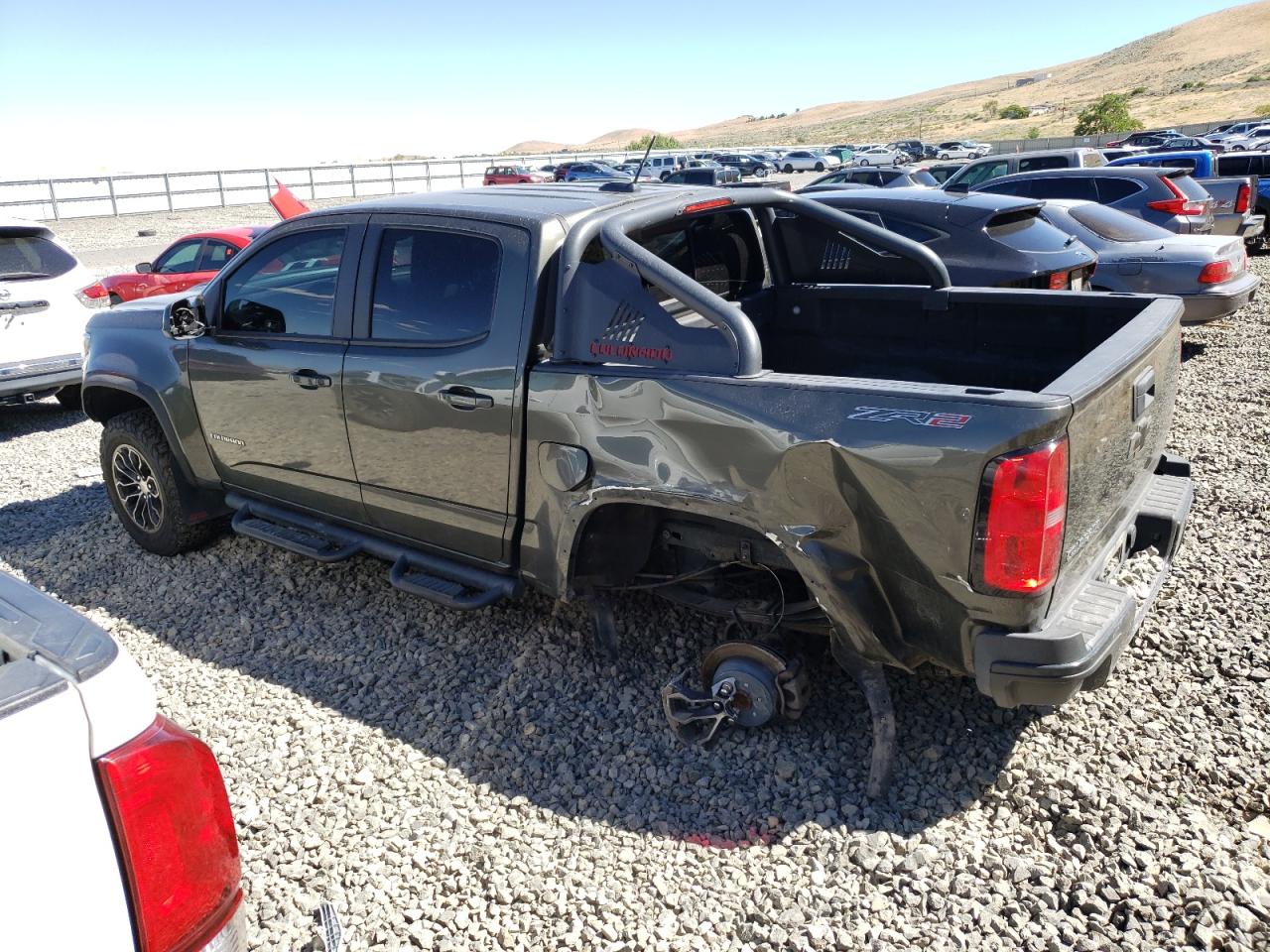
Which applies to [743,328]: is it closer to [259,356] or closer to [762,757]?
[762,757]

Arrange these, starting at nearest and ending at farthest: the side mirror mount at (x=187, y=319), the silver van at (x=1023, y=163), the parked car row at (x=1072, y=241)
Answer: the side mirror mount at (x=187, y=319) < the parked car row at (x=1072, y=241) < the silver van at (x=1023, y=163)

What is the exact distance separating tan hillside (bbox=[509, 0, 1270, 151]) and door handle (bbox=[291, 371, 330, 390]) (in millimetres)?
65299

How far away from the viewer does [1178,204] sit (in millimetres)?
11359

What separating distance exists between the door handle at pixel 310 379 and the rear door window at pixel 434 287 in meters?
0.33

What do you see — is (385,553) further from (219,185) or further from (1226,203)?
(219,185)

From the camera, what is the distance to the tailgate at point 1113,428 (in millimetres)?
2738

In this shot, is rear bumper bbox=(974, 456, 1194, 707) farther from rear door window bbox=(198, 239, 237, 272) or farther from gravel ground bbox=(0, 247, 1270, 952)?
rear door window bbox=(198, 239, 237, 272)

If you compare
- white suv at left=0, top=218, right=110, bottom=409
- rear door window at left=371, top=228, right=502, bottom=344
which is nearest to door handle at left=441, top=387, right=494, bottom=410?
rear door window at left=371, top=228, right=502, bottom=344

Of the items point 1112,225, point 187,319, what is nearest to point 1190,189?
point 1112,225

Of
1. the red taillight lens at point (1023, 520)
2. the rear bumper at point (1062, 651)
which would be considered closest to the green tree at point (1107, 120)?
the rear bumper at point (1062, 651)

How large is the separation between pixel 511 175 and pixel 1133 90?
72962mm

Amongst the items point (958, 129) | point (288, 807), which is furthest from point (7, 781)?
point (958, 129)

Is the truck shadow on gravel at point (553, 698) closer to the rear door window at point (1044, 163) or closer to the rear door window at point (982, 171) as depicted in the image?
the rear door window at point (1044, 163)

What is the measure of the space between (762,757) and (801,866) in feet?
1.79
